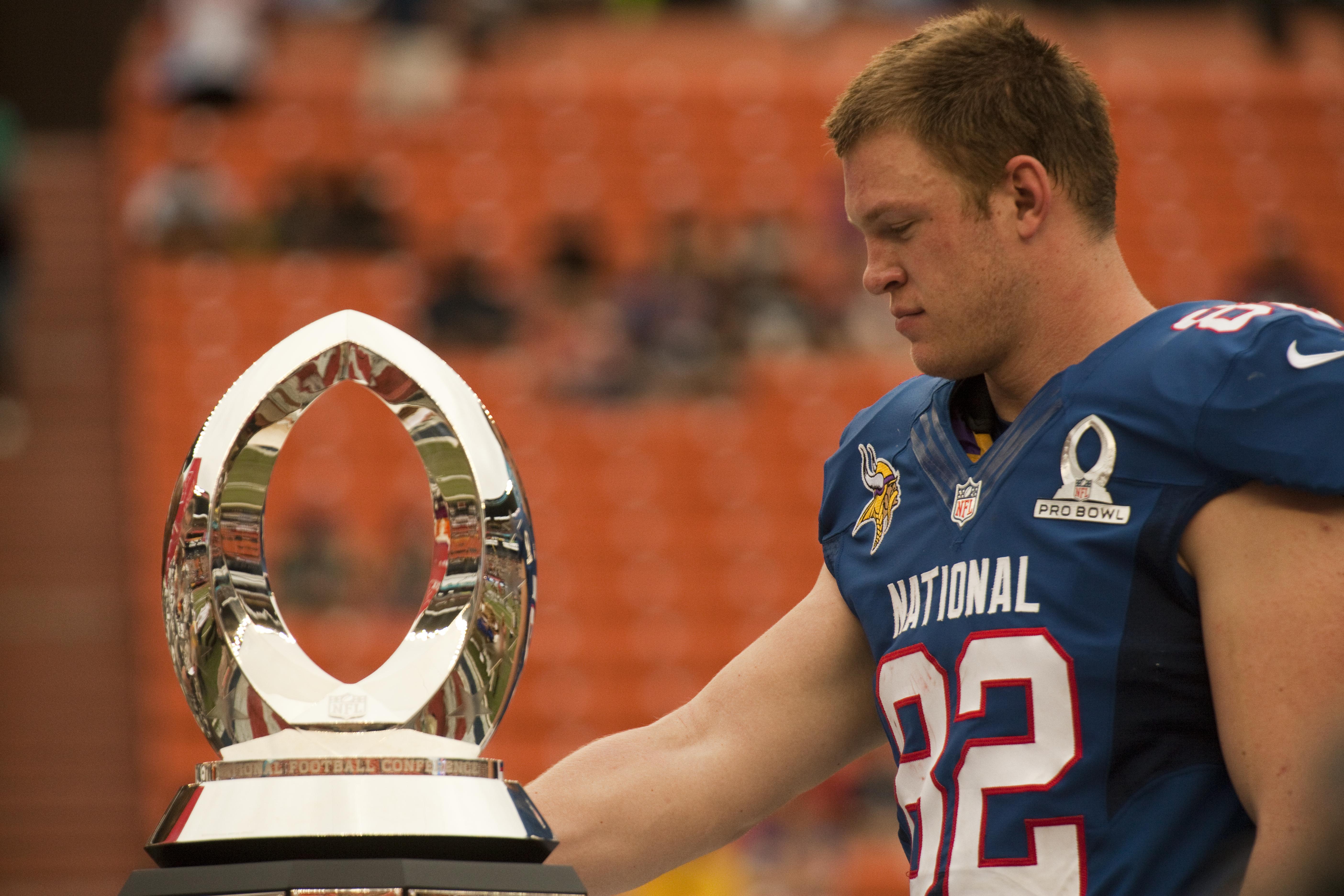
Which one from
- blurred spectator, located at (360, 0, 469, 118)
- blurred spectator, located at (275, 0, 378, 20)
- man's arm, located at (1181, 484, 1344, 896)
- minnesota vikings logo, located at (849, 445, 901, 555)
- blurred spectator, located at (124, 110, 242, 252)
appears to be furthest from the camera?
blurred spectator, located at (275, 0, 378, 20)

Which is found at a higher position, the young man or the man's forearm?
the young man

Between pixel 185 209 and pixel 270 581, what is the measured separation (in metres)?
8.05

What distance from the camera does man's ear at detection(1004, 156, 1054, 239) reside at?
1.29 meters

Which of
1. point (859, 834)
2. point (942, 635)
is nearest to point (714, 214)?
point (859, 834)

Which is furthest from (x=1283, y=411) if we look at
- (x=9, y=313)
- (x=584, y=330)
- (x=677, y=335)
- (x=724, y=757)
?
(x=9, y=313)

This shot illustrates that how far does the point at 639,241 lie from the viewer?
9.94m

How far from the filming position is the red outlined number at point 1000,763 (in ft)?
3.91

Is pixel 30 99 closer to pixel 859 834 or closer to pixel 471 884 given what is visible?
pixel 859 834

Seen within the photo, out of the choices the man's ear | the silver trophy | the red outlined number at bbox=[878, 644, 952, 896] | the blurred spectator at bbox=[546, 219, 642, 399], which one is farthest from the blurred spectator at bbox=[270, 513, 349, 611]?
the silver trophy

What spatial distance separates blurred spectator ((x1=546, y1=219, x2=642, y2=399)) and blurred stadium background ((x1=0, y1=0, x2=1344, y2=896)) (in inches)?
0.8

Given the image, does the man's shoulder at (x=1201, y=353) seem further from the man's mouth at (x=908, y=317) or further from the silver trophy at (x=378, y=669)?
the silver trophy at (x=378, y=669)

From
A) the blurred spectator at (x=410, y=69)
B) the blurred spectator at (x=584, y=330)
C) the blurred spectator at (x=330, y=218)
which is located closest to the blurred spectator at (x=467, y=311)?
the blurred spectator at (x=584, y=330)

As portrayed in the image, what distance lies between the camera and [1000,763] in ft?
4.00

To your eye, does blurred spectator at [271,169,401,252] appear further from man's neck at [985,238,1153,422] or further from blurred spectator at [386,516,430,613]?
man's neck at [985,238,1153,422]
